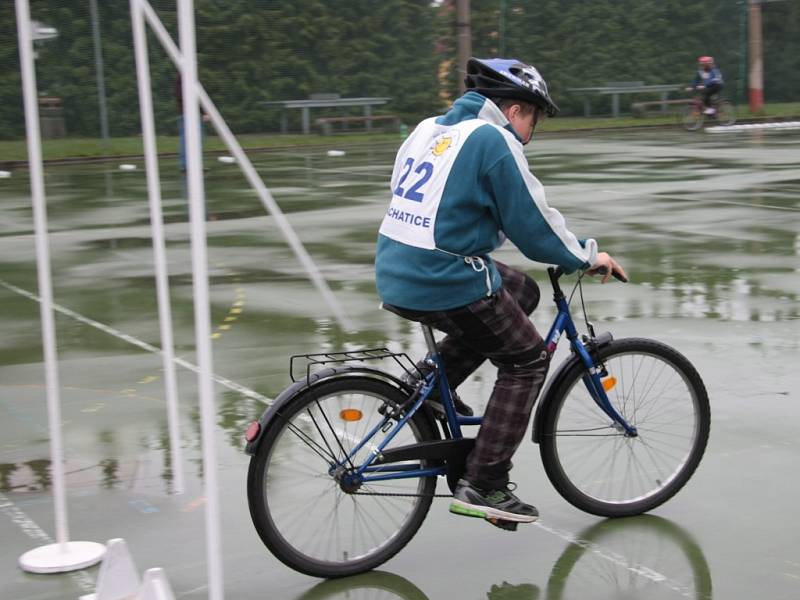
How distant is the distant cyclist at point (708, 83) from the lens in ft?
88.6

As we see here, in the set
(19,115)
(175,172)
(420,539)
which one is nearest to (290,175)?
(175,172)

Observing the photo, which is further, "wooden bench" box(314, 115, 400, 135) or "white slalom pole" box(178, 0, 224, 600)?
"wooden bench" box(314, 115, 400, 135)

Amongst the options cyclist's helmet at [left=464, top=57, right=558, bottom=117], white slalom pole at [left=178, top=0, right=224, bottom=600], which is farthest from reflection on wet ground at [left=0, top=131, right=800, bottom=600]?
cyclist's helmet at [left=464, top=57, right=558, bottom=117]

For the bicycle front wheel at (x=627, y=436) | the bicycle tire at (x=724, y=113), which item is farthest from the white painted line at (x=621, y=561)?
the bicycle tire at (x=724, y=113)

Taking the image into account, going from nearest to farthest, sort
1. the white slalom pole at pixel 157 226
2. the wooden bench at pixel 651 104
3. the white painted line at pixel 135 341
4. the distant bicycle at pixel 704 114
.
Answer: the white slalom pole at pixel 157 226 < the white painted line at pixel 135 341 < the distant bicycle at pixel 704 114 < the wooden bench at pixel 651 104

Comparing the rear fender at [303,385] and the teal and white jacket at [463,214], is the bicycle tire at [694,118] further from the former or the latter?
the rear fender at [303,385]

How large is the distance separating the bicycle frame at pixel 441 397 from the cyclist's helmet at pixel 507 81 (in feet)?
2.23

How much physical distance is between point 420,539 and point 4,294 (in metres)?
6.29

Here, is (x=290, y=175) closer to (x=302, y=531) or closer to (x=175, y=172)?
(x=175, y=172)

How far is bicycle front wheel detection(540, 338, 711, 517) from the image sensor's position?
4777mm

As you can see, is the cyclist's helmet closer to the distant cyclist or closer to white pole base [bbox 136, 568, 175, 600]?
white pole base [bbox 136, 568, 175, 600]

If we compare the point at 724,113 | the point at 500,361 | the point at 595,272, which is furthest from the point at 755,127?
the point at 500,361

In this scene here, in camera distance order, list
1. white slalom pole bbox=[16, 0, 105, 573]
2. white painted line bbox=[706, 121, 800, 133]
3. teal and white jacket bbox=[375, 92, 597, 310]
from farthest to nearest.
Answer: white painted line bbox=[706, 121, 800, 133]
white slalom pole bbox=[16, 0, 105, 573]
teal and white jacket bbox=[375, 92, 597, 310]

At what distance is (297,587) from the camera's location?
432 cm
